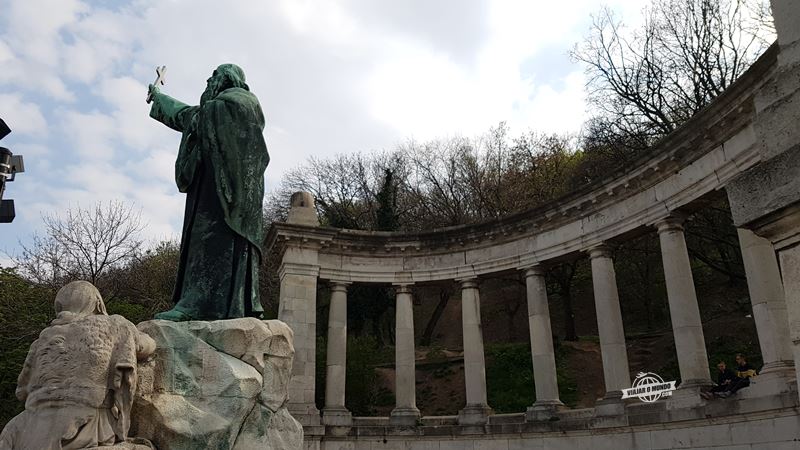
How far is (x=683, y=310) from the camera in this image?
2119cm

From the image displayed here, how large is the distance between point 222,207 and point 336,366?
19082mm

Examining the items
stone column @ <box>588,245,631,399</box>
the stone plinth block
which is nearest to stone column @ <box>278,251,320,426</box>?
stone column @ <box>588,245,631,399</box>

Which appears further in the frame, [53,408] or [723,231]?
[723,231]

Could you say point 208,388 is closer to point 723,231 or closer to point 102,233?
point 102,233

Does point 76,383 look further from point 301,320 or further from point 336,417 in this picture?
point 336,417

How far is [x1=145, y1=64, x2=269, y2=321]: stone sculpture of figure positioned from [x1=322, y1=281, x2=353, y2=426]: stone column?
18.2m

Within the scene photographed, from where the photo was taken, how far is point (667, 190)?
72.8ft

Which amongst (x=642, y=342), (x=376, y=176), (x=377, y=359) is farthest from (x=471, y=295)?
(x=376, y=176)

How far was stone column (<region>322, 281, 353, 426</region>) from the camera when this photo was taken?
26312mm

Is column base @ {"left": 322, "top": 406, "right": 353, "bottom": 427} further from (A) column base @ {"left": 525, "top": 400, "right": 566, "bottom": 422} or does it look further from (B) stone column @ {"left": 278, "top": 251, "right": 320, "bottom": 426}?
(A) column base @ {"left": 525, "top": 400, "right": 566, "bottom": 422}

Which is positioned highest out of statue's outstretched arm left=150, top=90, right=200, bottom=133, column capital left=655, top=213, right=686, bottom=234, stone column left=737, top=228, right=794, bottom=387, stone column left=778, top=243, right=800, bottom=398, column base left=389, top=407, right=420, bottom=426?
column capital left=655, top=213, right=686, bottom=234

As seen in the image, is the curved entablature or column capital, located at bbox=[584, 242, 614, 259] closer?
the curved entablature

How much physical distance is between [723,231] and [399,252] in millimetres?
22352

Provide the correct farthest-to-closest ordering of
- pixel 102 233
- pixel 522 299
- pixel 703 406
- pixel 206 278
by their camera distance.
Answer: pixel 522 299 → pixel 102 233 → pixel 703 406 → pixel 206 278
